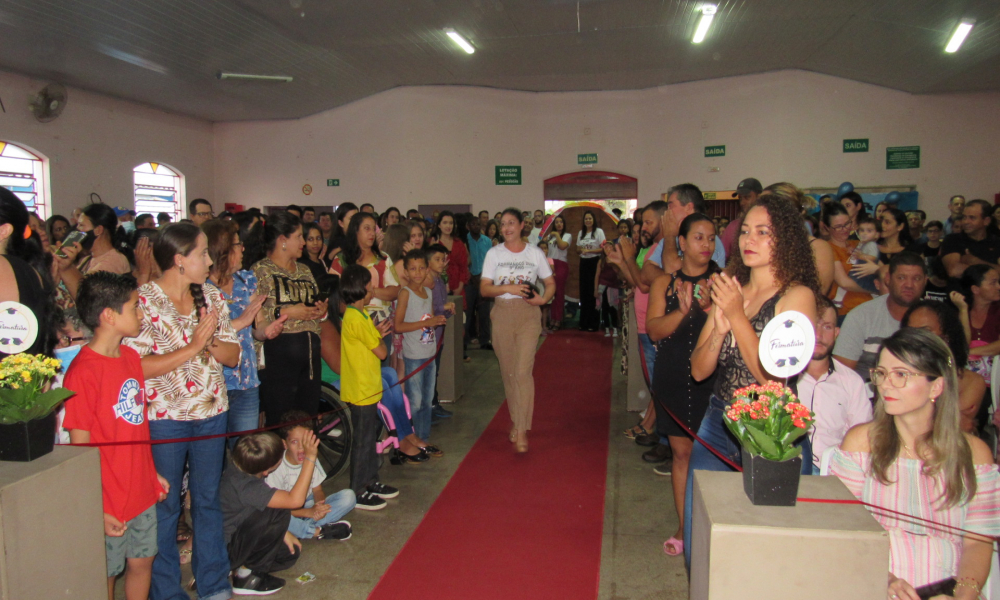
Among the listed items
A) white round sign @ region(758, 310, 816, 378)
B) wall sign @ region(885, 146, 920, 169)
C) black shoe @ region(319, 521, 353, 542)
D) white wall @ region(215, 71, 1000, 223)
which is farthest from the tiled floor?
wall sign @ region(885, 146, 920, 169)

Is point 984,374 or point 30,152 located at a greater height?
point 30,152

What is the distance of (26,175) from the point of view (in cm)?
1084

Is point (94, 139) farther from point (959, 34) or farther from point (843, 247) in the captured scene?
point (959, 34)

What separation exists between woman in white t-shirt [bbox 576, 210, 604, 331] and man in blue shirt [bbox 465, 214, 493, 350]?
1689mm

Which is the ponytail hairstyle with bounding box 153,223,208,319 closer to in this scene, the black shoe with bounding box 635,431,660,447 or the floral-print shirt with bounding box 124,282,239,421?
the floral-print shirt with bounding box 124,282,239,421

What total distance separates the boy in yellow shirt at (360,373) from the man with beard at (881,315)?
8.95ft

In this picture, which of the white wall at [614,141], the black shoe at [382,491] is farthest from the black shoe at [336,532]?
the white wall at [614,141]

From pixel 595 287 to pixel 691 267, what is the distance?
6610 millimetres

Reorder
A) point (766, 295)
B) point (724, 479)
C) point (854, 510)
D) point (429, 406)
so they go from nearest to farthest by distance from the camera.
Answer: point (854, 510) → point (724, 479) → point (766, 295) → point (429, 406)

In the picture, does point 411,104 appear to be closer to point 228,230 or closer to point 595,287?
point 595,287

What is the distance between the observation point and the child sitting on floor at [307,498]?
3305mm

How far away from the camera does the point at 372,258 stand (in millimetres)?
5094

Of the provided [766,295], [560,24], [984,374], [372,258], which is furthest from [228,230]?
[560,24]

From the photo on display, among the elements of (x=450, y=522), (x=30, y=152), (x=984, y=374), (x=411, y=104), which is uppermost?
(x=411, y=104)
